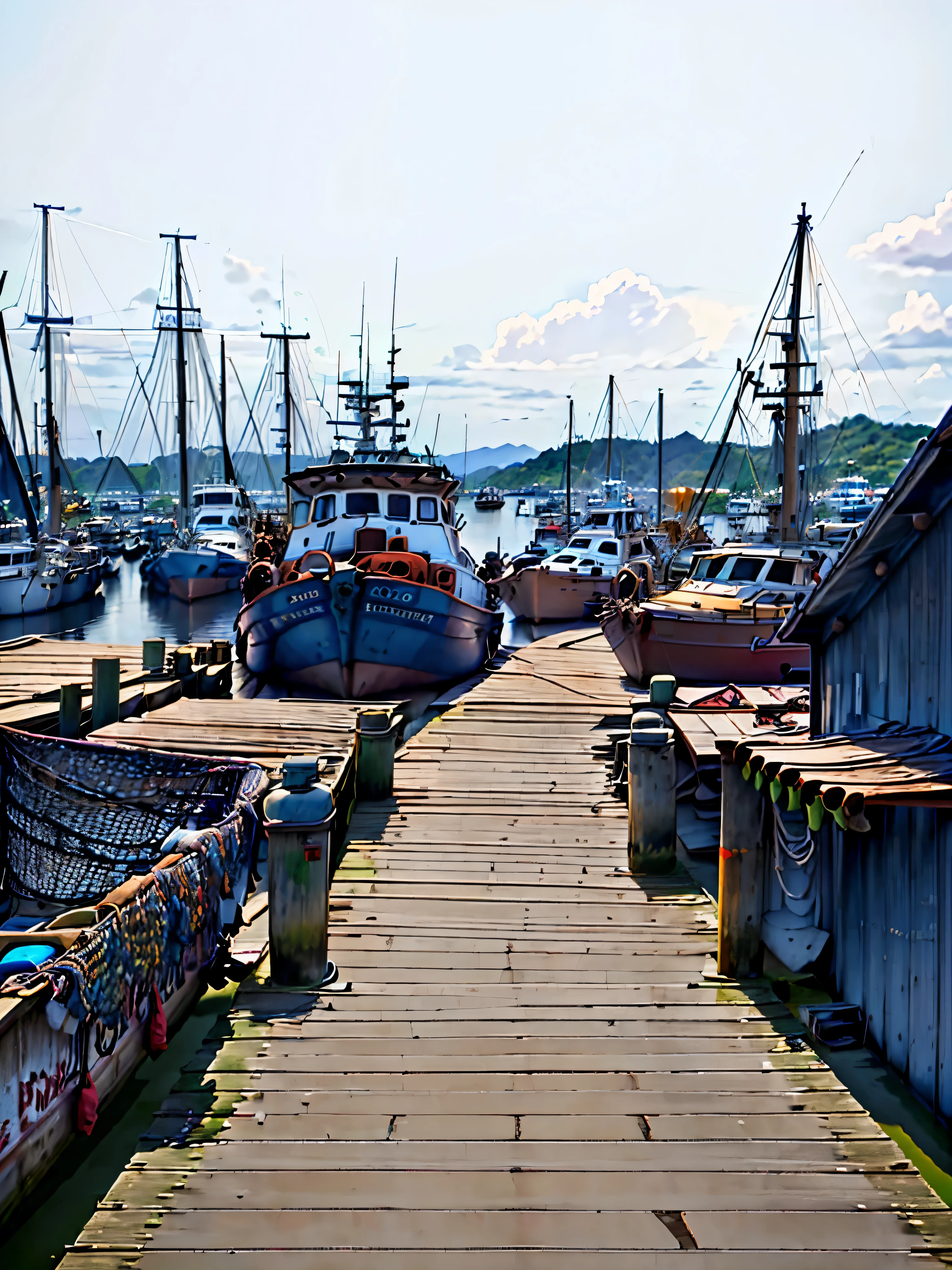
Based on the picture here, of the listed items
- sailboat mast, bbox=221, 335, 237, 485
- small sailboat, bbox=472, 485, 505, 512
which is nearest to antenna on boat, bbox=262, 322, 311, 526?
sailboat mast, bbox=221, 335, 237, 485

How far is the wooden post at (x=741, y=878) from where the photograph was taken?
630 centimetres

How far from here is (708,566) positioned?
1966 centimetres

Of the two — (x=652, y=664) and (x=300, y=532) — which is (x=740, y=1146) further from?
(x=300, y=532)

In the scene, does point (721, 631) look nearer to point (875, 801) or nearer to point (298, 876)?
point (298, 876)

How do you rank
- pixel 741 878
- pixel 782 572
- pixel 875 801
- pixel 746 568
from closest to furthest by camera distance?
1. pixel 875 801
2. pixel 741 878
3. pixel 782 572
4. pixel 746 568

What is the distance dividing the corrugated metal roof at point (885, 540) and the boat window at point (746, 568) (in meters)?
→ 11.9

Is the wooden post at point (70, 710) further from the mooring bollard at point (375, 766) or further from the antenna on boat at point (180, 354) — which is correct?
the antenna on boat at point (180, 354)

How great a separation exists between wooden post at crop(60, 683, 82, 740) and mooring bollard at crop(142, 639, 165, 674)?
309 cm

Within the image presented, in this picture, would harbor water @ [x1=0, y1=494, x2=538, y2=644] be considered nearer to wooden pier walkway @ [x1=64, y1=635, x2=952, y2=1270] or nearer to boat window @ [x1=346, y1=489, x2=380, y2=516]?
boat window @ [x1=346, y1=489, x2=380, y2=516]

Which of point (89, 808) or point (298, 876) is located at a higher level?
point (298, 876)

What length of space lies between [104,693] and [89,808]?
3.49 m

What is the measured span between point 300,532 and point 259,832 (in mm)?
13304

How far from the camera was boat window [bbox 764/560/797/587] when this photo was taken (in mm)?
18109

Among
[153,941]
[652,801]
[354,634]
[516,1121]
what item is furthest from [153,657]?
[516,1121]
